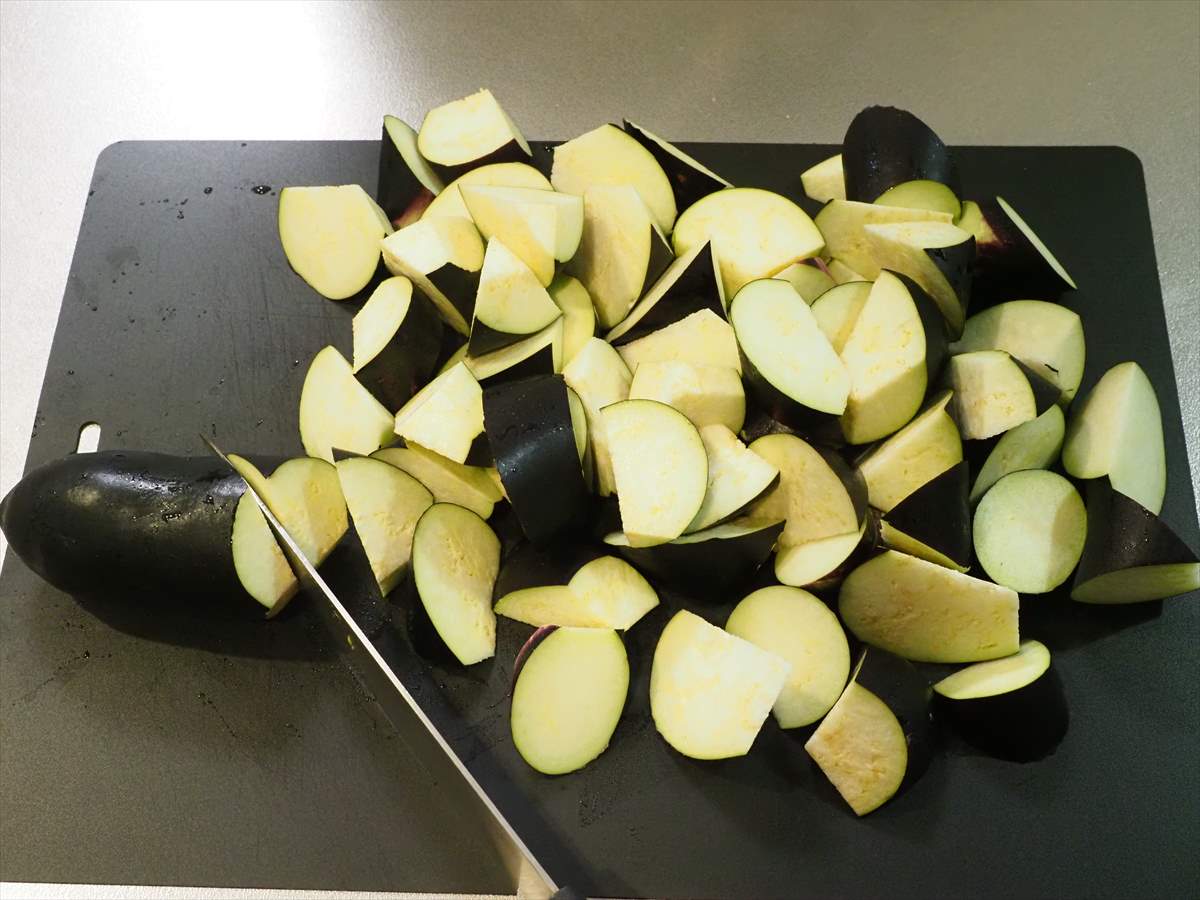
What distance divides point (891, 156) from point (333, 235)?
1.11 metres

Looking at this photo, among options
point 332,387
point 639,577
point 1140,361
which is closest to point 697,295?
point 639,577

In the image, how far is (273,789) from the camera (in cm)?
165

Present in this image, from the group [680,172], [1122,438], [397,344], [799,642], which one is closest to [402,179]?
[397,344]

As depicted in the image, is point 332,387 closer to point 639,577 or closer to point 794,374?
point 639,577

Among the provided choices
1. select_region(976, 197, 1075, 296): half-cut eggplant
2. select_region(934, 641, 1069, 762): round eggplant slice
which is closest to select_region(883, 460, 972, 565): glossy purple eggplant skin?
select_region(934, 641, 1069, 762): round eggplant slice

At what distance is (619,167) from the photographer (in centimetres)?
197

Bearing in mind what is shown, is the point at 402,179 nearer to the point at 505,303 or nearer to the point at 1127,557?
the point at 505,303

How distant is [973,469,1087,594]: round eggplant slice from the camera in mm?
1676

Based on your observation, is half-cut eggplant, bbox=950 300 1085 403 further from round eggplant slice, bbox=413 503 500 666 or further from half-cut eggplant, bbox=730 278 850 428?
round eggplant slice, bbox=413 503 500 666

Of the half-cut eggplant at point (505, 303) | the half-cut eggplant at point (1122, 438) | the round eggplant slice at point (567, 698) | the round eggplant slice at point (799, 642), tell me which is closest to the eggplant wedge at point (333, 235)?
the half-cut eggplant at point (505, 303)

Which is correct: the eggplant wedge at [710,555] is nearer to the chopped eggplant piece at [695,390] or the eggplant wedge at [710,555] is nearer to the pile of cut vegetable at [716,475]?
the pile of cut vegetable at [716,475]

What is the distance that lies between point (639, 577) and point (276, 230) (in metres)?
1.12

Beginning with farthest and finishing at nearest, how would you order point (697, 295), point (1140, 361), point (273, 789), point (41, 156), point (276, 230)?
point (41, 156) → point (276, 230) → point (1140, 361) → point (697, 295) → point (273, 789)

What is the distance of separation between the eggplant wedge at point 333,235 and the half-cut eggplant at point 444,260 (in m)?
0.10
